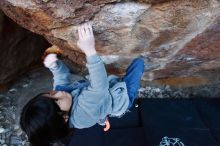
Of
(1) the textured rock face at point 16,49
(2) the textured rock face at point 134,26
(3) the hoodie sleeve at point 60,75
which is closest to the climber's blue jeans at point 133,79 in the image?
(2) the textured rock face at point 134,26

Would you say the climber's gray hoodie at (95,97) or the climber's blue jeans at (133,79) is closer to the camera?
the climber's gray hoodie at (95,97)

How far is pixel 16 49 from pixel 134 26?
1.04 meters

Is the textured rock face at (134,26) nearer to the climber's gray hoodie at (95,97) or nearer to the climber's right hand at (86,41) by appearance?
the climber's right hand at (86,41)

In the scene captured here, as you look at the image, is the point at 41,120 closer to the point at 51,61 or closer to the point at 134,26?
the point at 51,61

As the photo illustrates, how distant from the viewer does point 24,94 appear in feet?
8.43

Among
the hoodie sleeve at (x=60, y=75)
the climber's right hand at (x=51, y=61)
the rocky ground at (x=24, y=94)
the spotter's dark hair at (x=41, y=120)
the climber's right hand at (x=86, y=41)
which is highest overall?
the climber's right hand at (x=86, y=41)

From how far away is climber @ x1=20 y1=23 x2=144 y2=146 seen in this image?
4.40ft

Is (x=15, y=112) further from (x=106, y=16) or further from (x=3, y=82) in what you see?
(x=106, y=16)

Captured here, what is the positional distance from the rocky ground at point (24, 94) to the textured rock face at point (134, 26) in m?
0.38

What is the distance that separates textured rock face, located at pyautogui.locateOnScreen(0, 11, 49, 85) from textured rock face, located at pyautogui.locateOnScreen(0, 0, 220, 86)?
1.59ft

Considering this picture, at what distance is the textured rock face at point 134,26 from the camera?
1550 millimetres

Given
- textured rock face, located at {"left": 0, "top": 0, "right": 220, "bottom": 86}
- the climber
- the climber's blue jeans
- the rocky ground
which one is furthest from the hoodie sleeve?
the rocky ground

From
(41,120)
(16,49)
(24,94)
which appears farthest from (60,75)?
(24,94)

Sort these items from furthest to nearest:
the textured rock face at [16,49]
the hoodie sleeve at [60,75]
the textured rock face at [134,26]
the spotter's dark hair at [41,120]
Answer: the textured rock face at [16,49] < the hoodie sleeve at [60,75] < the textured rock face at [134,26] < the spotter's dark hair at [41,120]
